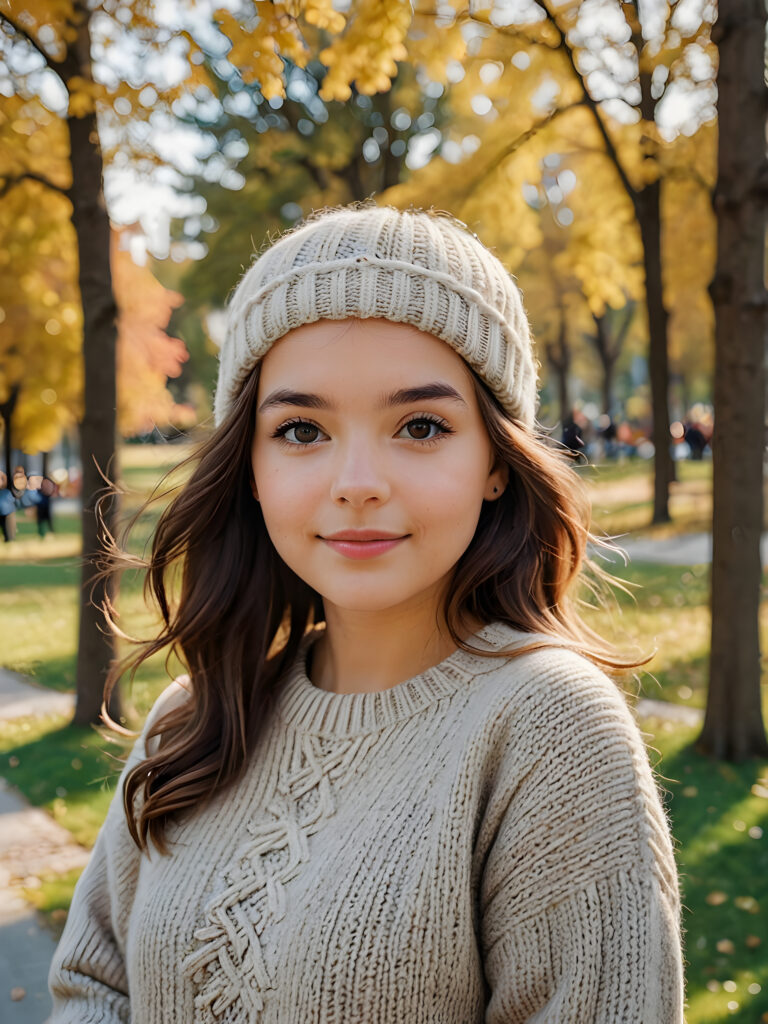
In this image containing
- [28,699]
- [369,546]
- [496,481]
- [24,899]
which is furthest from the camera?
[28,699]

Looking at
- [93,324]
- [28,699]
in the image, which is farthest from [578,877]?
[28,699]

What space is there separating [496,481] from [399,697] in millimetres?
477

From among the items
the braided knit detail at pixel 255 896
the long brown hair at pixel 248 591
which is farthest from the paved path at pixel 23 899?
the braided knit detail at pixel 255 896

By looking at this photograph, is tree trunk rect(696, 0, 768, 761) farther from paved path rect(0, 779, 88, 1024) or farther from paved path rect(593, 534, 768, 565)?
paved path rect(593, 534, 768, 565)

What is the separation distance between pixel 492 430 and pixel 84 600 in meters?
4.63

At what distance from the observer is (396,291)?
1.62 m

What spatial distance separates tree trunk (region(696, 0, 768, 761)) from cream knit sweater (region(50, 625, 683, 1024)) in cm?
361

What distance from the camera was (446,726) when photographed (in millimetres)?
1610

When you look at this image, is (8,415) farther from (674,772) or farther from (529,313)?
(674,772)

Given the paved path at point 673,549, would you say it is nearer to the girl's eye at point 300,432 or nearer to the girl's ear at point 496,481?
the girl's ear at point 496,481

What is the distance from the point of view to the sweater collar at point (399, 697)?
5.53 ft

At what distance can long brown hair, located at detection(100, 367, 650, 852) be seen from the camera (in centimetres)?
182

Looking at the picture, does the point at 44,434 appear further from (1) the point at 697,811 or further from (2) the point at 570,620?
(2) the point at 570,620

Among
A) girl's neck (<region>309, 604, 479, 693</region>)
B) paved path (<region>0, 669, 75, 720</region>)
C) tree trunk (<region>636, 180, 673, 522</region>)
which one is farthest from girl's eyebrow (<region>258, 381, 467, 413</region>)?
tree trunk (<region>636, 180, 673, 522</region>)
